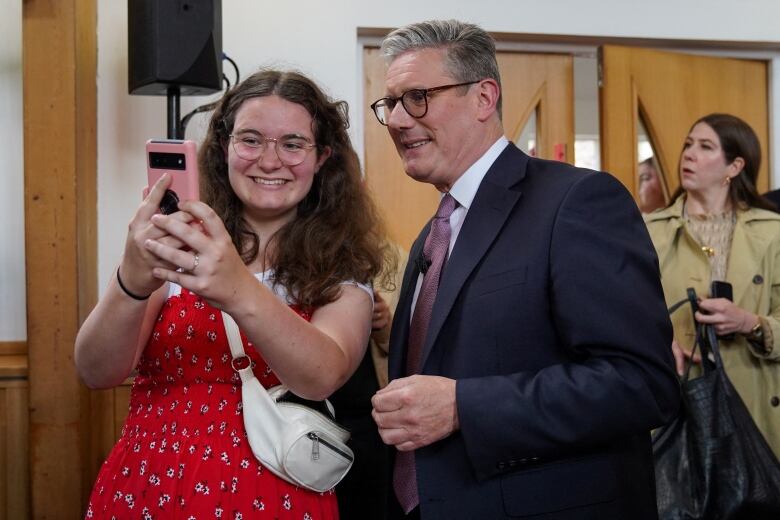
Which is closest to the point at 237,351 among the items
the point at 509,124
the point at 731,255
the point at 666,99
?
the point at 731,255

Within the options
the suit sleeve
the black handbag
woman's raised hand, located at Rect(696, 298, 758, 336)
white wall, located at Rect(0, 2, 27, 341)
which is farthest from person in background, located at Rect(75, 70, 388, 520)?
white wall, located at Rect(0, 2, 27, 341)

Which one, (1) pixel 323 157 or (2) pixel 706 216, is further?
(2) pixel 706 216

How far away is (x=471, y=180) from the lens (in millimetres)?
1515

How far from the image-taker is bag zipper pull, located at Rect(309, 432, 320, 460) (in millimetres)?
1387

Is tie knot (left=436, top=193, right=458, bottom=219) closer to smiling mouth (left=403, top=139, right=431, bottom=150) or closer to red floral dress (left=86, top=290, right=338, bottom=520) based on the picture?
smiling mouth (left=403, top=139, right=431, bottom=150)

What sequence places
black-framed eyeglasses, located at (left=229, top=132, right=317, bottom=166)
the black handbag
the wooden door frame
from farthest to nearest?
the wooden door frame
the black handbag
black-framed eyeglasses, located at (left=229, top=132, right=317, bottom=166)

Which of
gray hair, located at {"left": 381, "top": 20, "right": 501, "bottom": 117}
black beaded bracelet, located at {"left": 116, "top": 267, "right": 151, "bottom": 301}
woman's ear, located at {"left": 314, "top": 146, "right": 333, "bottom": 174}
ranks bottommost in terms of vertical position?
black beaded bracelet, located at {"left": 116, "top": 267, "right": 151, "bottom": 301}

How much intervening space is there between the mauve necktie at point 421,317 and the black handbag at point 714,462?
0.95 metres

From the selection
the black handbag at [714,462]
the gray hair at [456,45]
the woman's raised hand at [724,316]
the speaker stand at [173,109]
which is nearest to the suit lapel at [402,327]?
the gray hair at [456,45]

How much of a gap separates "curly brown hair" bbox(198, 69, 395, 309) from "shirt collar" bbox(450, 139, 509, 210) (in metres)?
0.21

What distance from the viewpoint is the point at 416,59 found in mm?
1521

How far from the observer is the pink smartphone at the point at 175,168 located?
3.97 ft

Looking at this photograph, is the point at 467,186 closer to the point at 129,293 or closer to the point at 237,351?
the point at 237,351

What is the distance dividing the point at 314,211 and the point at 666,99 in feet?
8.83
